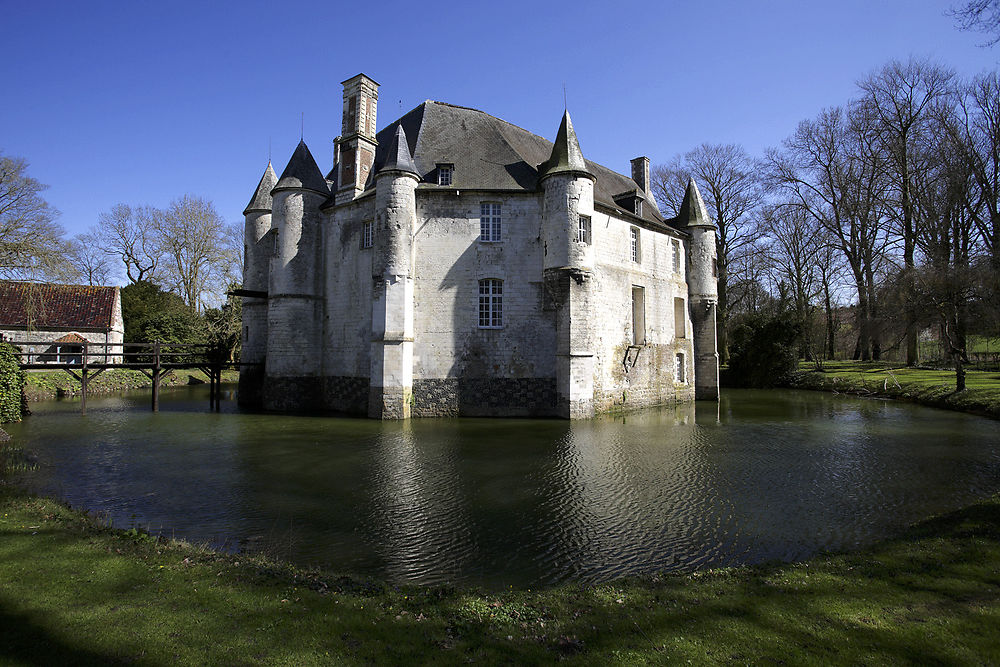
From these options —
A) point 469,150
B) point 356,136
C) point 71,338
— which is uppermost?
point 356,136

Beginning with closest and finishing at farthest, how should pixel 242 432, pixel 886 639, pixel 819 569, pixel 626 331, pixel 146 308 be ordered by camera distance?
pixel 886 639
pixel 819 569
pixel 242 432
pixel 626 331
pixel 146 308

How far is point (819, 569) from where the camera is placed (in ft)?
15.7

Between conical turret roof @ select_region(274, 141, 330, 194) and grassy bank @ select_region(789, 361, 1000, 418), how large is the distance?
81.5 feet

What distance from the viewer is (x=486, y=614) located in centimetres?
390

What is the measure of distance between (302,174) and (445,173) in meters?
6.44

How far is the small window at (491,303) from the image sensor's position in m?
18.1

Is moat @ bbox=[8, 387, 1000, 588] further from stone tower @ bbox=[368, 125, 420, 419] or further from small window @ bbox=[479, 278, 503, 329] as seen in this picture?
small window @ bbox=[479, 278, 503, 329]

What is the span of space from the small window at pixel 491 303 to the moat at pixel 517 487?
372 centimetres

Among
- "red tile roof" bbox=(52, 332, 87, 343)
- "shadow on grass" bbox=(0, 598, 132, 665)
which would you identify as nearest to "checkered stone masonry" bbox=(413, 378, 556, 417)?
"shadow on grass" bbox=(0, 598, 132, 665)

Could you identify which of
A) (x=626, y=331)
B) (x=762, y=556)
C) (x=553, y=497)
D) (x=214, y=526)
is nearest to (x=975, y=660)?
(x=762, y=556)

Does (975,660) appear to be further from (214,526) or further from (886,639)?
(214,526)

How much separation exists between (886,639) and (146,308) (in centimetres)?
4264

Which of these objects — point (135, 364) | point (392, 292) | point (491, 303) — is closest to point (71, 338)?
point (135, 364)

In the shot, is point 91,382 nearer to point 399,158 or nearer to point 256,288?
point 256,288
